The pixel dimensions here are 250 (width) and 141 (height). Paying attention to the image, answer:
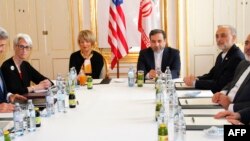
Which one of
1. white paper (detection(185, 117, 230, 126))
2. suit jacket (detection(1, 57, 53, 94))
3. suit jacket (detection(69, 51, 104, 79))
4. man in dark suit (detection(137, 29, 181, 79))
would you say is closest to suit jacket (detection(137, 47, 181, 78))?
man in dark suit (detection(137, 29, 181, 79))

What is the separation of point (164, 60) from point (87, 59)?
0.96m

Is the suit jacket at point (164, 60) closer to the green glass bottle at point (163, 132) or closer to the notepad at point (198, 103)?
the notepad at point (198, 103)

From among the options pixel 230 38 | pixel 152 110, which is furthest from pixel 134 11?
pixel 152 110

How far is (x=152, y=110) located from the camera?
104 inches

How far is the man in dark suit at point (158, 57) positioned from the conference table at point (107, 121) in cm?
108

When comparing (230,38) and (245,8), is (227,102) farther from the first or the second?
(245,8)

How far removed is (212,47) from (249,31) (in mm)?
645

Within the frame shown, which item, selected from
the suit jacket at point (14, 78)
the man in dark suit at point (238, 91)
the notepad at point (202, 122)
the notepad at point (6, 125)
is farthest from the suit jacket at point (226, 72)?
the notepad at point (6, 125)

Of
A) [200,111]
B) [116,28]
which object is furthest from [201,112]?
[116,28]

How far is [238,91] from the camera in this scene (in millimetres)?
2963

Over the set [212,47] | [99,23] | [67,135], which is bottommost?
[67,135]

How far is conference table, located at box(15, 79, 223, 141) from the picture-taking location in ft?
6.59

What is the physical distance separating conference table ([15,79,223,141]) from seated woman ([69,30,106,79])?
1.17 m

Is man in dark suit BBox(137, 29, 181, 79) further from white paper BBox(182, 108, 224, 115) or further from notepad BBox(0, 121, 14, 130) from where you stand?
notepad BBox(0, 121, 14, 130)
